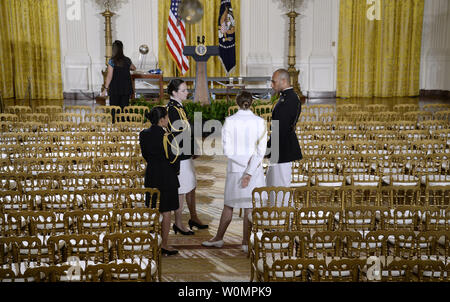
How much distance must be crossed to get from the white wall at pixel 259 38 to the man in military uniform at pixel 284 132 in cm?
1206

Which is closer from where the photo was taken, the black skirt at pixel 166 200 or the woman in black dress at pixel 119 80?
the black skirt at pixel 166 200

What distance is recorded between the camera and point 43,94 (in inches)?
664

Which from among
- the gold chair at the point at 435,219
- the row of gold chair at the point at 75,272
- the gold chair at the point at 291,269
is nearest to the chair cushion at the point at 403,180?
the gold chair at the point at 435,219

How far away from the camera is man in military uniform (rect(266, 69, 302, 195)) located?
5176 mm

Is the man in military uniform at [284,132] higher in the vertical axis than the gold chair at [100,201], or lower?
higher

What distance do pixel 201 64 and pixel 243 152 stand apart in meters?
6.95

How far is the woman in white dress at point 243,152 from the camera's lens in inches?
193

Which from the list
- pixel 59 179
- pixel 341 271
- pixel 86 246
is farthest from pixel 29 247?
pixel 341 271

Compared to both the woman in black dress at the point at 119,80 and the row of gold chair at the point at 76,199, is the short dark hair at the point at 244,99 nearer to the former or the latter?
the row of gold chair at the point at 76,199

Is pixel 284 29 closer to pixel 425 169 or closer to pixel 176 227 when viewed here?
pixel 425 169

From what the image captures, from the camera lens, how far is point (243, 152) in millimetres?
4961
